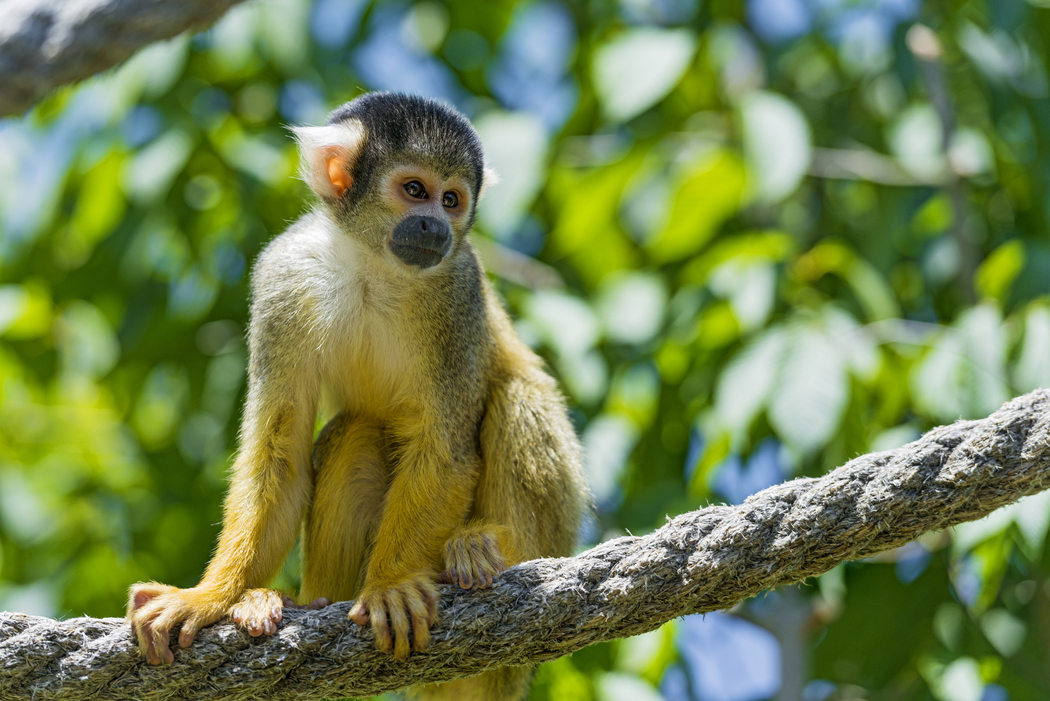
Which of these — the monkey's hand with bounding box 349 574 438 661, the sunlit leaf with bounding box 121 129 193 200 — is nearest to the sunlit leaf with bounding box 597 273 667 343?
the monkey's hand with bounding box 349 574 438 661

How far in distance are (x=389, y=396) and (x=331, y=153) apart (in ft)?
3.34

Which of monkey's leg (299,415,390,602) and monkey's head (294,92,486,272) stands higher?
monkey's head (294,92,486,272)

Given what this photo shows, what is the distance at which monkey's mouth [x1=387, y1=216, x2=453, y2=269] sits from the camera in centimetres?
370

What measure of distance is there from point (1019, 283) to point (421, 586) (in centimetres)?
283

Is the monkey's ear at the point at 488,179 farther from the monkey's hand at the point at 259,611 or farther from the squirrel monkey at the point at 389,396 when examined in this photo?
the monkey's hand at the point at 259,611

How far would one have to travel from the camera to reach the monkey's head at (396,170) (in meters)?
3.87

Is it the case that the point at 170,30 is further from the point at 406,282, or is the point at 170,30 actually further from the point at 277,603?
the point at 277,603

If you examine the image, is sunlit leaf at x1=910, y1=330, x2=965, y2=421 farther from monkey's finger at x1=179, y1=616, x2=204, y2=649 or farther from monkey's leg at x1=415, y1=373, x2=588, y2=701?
monkey's finger at x1=179, y1=616, x2=204, y2=649

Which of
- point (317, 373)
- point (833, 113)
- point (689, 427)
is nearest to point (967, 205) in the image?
point (833, 113)

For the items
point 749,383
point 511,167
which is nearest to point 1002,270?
point 749,383

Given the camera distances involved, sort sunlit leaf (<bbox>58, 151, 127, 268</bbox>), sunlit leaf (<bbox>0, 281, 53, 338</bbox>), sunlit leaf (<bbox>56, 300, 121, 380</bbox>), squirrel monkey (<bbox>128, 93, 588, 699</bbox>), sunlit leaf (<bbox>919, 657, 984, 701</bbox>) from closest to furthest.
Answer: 1. squirrel monkey (<bbox>128, 93, 588, 699</bbox>)
2. sunlit leaf (<bbox>919, 657, 984, 701</bbox>)
3. sunlit leaf (<bbox>0, 281, 53, 338</bbox>)
4. sunlit leaf (<bbox>58, 151, 127, 268</bbox>)
5. sunlit leaf (<bbox>56, 300, 121, 380</bbox>)

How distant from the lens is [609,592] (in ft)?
9.19

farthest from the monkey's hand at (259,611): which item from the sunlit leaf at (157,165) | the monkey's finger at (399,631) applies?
the sunlit leaf at (157,165)

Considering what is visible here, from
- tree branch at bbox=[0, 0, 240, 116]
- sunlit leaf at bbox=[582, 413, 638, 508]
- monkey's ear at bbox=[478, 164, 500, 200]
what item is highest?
tree branch at bbox=[0, 0, 240, 116]
